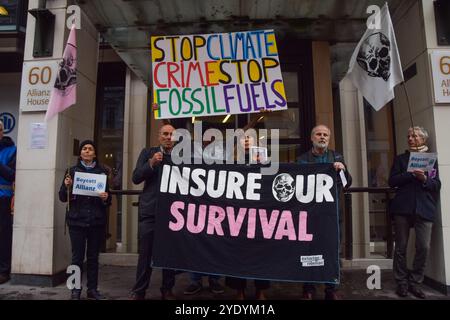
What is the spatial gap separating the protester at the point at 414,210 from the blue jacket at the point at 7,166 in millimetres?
5205

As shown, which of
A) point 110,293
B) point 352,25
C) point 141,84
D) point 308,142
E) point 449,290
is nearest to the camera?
point 449,290

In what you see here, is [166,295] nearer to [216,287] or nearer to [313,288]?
[216,287]

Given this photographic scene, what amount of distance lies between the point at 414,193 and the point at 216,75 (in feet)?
10.5

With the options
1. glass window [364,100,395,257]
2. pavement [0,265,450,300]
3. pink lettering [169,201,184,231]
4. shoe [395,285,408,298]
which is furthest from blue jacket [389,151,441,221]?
glass window [364,100,395,257]

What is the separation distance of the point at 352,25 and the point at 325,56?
701 mm

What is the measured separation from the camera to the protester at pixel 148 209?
402cm

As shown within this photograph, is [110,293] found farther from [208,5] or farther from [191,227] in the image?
[208,5]

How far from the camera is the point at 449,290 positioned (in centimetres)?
425

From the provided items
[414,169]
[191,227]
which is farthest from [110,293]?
[414,169]

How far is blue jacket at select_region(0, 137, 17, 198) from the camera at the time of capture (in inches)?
190

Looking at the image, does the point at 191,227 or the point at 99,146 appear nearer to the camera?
the point at 191,227

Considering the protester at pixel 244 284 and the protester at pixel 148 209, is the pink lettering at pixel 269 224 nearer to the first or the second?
the protester at pixel 244 284

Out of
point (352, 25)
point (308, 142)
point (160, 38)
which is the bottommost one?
point (308, 142)

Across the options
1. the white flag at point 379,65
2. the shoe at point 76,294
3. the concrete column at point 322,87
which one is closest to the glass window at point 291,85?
the concrete column at point 322,87
